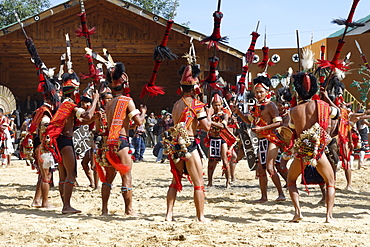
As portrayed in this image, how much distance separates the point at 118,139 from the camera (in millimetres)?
6543

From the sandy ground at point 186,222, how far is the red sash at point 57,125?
91 cm

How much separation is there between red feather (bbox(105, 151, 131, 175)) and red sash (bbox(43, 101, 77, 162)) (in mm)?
946

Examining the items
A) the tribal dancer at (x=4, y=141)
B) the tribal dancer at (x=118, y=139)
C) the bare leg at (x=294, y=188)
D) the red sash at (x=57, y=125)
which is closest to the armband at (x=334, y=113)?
the bare leg at (x=294, y=188)

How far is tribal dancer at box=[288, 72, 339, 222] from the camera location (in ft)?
20.2

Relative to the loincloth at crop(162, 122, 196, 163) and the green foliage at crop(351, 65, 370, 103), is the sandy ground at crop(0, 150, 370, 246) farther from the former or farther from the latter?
the green foliage at crop(351, 65, 370, 103)

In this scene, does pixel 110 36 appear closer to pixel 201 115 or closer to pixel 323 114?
pixel 201 115

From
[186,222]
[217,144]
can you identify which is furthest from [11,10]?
[186,222]

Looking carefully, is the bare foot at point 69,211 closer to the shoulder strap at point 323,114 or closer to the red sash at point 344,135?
the shoulder strap at point 323,114

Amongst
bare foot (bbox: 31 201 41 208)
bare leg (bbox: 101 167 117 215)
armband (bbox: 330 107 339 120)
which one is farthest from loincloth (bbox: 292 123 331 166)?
bare foot (bbox: 31 201 41 208)

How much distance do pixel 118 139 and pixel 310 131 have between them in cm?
244

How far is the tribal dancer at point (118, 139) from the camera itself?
6.53 metres

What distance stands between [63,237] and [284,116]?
4957mm

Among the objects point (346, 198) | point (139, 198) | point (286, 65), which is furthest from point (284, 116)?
point (286, 65)

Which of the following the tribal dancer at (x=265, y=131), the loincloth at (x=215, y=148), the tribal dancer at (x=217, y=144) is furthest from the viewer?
the loincloth at (x=215, y=148)
